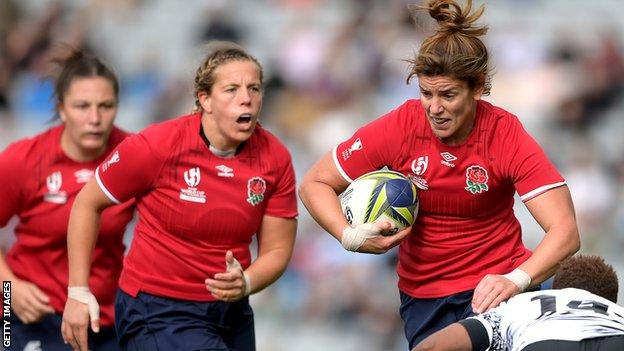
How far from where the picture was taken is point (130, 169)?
6148mm

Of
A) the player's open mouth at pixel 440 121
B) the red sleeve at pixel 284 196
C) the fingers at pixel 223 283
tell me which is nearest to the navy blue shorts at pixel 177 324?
the fingers at pixel 223 283

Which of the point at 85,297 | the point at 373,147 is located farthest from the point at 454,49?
the point at 85,297

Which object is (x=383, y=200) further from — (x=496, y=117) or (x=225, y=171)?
(x=225, y=171)

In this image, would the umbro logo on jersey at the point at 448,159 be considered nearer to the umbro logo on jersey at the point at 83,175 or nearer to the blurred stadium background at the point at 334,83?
the umbro logo on jersey at the point at 83,175

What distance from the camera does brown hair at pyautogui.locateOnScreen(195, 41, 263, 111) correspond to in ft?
20.5

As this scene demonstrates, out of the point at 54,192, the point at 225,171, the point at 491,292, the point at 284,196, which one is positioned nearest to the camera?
the point at 491,292

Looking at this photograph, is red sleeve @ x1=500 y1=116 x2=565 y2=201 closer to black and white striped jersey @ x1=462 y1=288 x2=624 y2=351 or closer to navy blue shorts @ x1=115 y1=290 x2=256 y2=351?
black and white striped jersey @ x1=462 y1=288 x2=624 y2=351

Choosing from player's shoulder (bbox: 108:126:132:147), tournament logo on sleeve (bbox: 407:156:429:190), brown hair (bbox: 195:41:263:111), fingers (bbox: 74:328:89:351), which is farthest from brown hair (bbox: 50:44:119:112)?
tournament logo on sleeve (bbox: 407:156:429:190)

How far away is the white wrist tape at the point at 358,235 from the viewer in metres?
5.62

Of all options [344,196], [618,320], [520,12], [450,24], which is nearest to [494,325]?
[618,320]

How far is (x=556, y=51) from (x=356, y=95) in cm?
202

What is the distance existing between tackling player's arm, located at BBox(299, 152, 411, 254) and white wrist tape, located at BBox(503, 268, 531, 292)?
1.67 feet

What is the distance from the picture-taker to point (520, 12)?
12773 mm

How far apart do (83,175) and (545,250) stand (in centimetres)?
278
